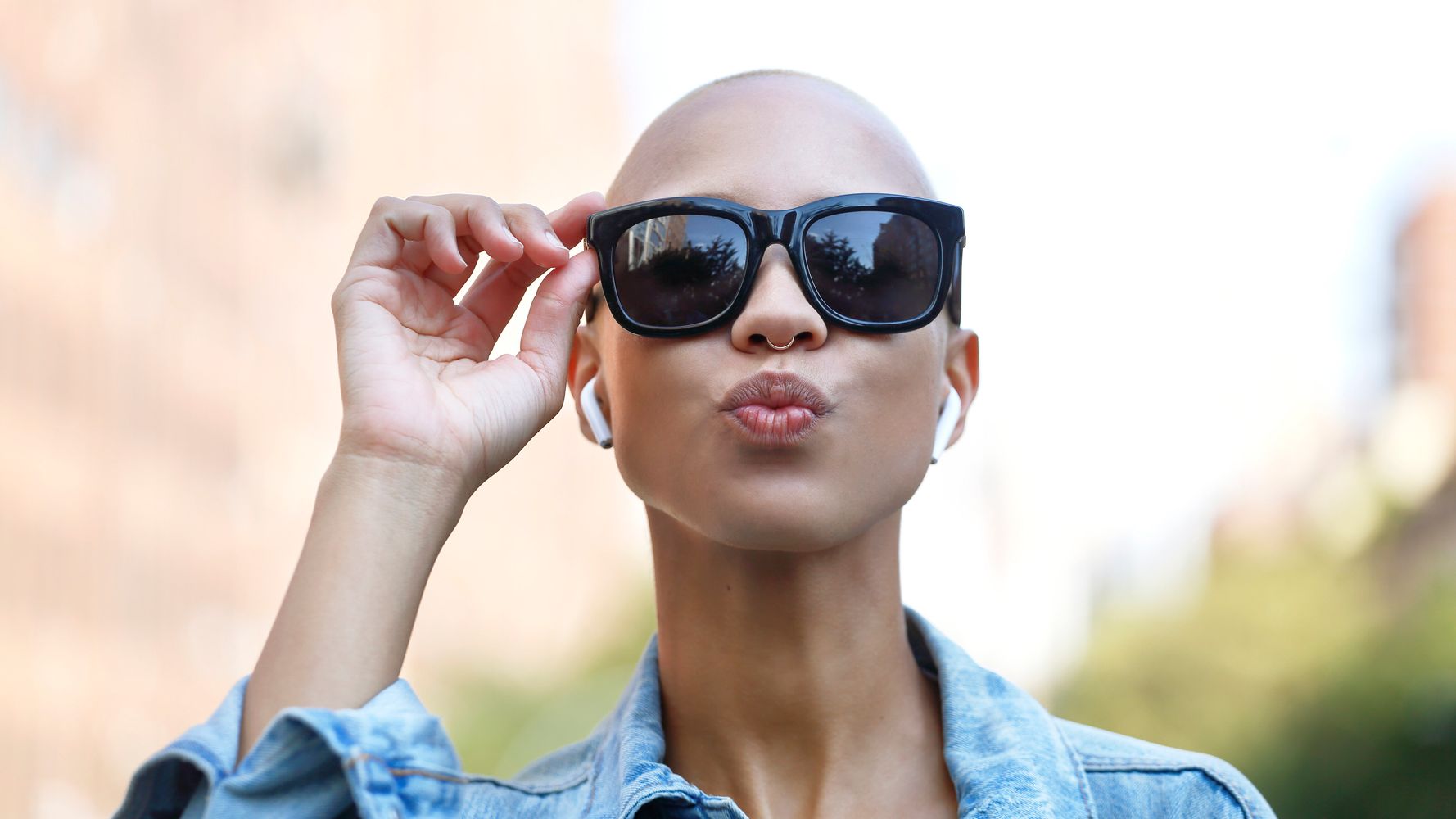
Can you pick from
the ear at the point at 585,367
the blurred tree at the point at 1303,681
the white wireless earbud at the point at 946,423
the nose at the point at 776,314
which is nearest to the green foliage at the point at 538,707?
the blurred tree at the point at 1303,681

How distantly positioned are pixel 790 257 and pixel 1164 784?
140cm

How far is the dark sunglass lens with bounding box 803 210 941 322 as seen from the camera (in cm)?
307

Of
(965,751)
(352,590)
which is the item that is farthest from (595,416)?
(965,751)

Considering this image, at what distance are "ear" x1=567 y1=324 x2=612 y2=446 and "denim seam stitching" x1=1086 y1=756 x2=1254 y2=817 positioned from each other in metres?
1.43

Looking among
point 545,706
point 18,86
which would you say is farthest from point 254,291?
point 545,706

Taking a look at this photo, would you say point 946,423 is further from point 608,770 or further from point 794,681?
point 608,770

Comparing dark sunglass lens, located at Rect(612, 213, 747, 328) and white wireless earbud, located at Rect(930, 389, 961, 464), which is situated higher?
dark sunglass lens, located at Rect(612, 213, 747, 328)

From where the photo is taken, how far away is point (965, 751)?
10.2ft

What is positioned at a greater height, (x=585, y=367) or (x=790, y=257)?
(x=790, y=257)

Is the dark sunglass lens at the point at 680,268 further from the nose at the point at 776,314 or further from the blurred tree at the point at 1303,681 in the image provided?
the blurred tree at the point at 1303,681

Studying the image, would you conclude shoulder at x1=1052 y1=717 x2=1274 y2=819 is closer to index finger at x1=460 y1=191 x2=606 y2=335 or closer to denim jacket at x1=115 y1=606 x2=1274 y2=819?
denim jacket at x1=115 y1=606 x2=1274 y2=819

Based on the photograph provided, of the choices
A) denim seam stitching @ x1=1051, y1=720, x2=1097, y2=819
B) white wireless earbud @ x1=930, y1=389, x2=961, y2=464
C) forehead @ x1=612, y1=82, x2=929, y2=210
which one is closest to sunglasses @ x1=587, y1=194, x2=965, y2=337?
forehead @ x1=612, y1=82, x2=929, y2=210

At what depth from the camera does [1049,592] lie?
90.5 meters

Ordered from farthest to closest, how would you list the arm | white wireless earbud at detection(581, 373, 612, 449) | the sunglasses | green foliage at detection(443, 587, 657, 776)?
1. green foliage at detection(443, 587, 657, 776)
2. white wireless earbud at detection(581, 373, 612, 449)
3. the sunglasses
4. the arm
